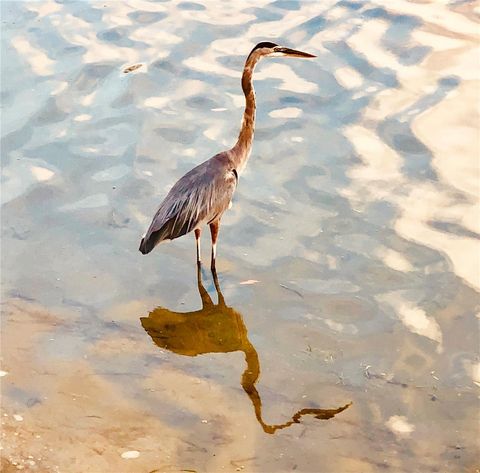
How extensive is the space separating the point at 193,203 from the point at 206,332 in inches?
47.5

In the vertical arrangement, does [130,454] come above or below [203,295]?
above

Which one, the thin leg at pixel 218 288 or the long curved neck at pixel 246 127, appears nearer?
the thin leg at pixel 218 288

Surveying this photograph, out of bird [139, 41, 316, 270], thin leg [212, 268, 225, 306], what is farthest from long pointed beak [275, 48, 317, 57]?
thin leg [212, 268, 225, 306]

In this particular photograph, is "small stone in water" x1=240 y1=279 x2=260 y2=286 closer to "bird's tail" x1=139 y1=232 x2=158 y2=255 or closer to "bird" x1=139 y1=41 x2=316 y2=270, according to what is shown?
"bird" x1=139 y1=41 x2=316 y2=270

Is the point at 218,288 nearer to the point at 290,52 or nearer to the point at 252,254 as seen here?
the point at 252,254

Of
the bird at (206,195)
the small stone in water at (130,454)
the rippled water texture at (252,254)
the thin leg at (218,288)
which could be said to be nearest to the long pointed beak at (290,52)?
the bird at (206,195)

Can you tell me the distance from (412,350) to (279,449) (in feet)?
5.06

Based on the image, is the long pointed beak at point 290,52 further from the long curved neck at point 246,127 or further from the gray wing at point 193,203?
the gray wing at point 193,203

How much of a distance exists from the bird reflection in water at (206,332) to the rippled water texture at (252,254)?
2 cm

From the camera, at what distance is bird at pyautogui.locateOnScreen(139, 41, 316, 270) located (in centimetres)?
738

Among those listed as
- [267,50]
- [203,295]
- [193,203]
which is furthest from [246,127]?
[203,295]

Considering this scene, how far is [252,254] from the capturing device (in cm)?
787

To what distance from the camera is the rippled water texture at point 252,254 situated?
5.81 m

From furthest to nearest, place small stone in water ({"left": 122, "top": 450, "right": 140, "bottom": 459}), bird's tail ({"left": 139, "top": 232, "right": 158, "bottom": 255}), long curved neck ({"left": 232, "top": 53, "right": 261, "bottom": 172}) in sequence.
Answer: long curved neck ({"left": 232, "top": 53, "right": 261, "bottom": 172})
bird's tail ({"left": 139, "top": 232, "right": 158, "bottom": 255})
small stone in water ({"left": 122, "top": 450, "right": 140, "bottom": 459})
